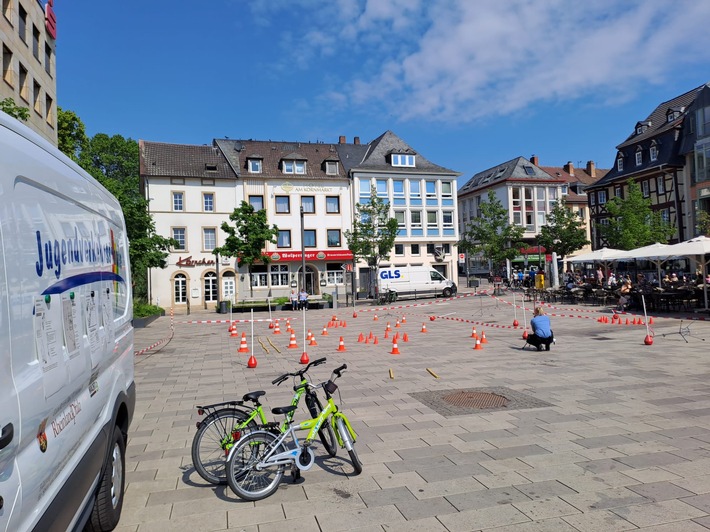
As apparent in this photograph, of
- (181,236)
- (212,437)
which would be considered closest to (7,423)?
(212,437)

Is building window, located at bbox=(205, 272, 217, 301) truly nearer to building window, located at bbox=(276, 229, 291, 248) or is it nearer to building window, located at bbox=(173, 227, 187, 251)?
building window, located at bbox=(173, 227, 187, 251)

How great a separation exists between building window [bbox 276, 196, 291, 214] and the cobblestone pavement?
32.3 m

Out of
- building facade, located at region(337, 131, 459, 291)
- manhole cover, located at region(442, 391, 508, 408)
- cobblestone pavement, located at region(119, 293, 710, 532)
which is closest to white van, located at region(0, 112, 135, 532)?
cobblestone pavement, located at region(119, 293, 710, 532)

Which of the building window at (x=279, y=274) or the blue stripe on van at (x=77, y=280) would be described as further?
the building window at (x=279, y=274)

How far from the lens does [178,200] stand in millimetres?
41062

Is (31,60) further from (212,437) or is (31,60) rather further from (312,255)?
(212,437)

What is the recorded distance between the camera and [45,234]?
274cm

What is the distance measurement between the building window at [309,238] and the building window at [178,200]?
10252mm

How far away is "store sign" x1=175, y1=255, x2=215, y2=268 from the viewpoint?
1588 inches

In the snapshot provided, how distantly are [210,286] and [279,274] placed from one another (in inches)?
222

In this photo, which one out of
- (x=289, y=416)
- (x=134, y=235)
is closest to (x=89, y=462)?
(x=289, y=416)

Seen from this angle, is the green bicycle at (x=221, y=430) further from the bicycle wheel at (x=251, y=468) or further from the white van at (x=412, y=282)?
the white van at (x=412, y=282)

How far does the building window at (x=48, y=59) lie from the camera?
3182 cm

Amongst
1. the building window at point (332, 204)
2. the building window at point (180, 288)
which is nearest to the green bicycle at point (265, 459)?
the building window at point (180, 288)
